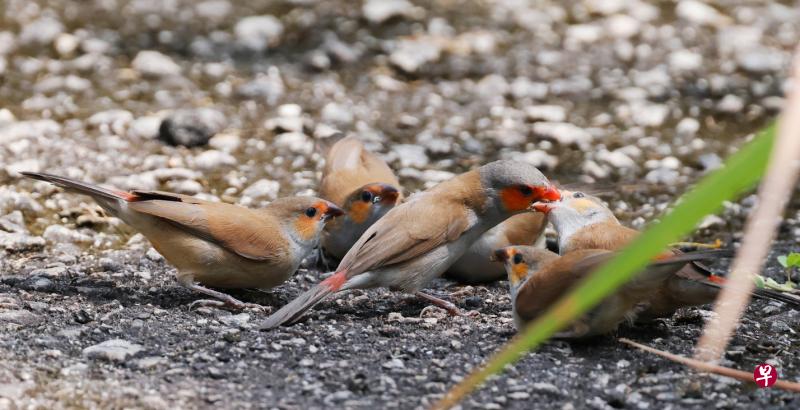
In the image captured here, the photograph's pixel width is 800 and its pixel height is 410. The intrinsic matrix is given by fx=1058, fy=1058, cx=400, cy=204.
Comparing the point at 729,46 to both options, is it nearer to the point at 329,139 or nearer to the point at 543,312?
the point at 329,139

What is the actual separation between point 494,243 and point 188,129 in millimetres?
2775

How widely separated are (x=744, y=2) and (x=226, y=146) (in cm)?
584

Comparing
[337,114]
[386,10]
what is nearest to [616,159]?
[337,114]

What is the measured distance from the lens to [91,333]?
186 inches

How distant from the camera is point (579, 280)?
4.53m

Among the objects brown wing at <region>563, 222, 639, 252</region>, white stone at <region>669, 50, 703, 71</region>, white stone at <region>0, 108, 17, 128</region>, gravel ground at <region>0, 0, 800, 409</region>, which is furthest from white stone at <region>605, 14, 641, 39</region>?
white stone at <region>0, 108, 17, 128</region>

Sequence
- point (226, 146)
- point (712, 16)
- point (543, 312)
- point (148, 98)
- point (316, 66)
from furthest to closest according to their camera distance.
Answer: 1. point (712, 16)
2. point (316, 66)
3. point (148, 98)
4. point (226, 146)
5. point (543, 312)

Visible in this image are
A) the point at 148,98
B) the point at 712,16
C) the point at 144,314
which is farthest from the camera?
the point at 712,16

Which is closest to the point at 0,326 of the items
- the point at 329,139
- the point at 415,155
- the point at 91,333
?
the point at 91,333

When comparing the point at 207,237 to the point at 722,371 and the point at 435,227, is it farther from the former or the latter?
the point at 722,371

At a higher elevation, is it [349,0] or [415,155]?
[349,0]

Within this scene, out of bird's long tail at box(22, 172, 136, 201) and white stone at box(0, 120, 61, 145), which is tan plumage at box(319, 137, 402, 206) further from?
white stone at box(0, 120, 61, 145)

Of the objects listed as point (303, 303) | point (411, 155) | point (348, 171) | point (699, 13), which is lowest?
point (303, 303)

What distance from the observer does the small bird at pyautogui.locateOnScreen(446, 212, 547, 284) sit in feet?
19.1
